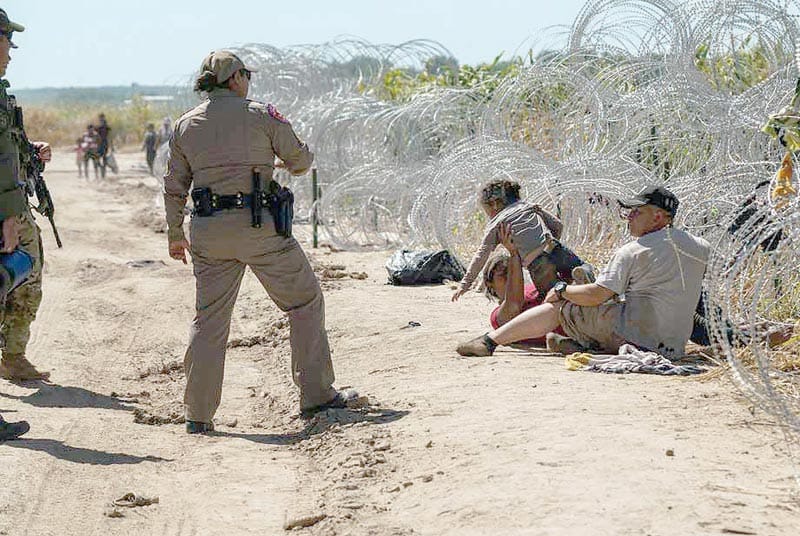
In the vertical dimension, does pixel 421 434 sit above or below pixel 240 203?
below

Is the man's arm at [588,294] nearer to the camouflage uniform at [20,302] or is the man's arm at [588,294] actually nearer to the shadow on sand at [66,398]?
the shadow on sand at [66,398]

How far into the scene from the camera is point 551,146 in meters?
13.0

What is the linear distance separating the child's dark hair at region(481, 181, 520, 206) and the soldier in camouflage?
2.91 metres

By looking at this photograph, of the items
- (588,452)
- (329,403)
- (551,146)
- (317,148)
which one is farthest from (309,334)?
(317,148)

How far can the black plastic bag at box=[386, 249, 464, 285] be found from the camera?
38.6 feet

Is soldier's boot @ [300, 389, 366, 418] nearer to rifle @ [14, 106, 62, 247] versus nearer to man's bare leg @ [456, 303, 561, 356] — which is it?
man's bare leg @ [456, 303, 561, 356]

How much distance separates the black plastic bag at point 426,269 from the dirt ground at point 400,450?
1.96 meters

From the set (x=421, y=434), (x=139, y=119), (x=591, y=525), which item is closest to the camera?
(x=591, y=525)

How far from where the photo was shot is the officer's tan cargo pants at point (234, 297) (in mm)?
6453

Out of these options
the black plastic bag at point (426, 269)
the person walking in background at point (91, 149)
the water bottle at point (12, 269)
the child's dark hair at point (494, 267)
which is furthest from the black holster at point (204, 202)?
the person walking in background at point (91, 149)

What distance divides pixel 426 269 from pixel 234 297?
525 centimetres

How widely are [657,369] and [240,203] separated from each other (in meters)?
2.49

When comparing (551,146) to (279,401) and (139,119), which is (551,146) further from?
(139,119)

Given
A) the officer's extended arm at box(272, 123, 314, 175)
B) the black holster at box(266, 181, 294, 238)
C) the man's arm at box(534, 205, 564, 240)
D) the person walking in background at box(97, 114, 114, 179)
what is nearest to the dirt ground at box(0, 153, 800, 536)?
the man's arm at box(534, 205, 564, 240)
